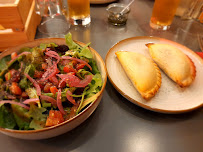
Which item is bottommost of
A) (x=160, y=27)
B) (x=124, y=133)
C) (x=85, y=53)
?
(x=124, y=133)

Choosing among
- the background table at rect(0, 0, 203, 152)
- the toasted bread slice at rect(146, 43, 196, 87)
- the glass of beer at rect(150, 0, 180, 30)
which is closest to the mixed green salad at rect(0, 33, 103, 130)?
the background table at rect(0, 0, 203, 152)

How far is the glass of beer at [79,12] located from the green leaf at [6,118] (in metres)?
1.04

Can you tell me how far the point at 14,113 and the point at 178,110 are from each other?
0.74 meters

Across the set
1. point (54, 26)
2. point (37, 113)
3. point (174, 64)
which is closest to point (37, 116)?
point (37, 113)

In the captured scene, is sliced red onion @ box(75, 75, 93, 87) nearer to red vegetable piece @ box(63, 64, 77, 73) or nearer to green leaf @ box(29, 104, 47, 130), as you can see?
red vegetable piece @ box(63, 64, 77, 73)

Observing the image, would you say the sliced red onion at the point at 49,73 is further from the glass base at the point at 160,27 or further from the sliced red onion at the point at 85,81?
Result: the glass base at the point at 160,27

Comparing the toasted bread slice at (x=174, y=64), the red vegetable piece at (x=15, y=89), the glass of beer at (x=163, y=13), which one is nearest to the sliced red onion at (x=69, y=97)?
the red vegetable piece at (x=15, y=89)

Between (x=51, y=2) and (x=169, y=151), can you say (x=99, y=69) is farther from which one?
(x=51, y=2)

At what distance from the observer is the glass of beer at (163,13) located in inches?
52.3

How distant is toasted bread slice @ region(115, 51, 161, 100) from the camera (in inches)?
33.5

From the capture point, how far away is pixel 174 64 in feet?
3.17

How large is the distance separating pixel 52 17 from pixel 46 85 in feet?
3.45

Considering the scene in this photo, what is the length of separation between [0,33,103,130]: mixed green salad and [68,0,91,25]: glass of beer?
567 mm

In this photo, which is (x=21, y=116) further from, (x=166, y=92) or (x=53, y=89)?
(x=166, y=92)
